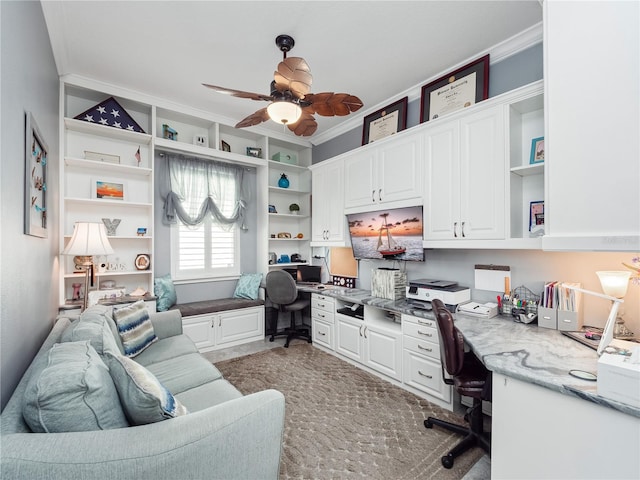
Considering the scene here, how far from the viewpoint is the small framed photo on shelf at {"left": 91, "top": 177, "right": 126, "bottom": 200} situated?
3.39 meters

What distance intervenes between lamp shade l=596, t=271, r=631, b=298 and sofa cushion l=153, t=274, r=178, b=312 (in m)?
4.13

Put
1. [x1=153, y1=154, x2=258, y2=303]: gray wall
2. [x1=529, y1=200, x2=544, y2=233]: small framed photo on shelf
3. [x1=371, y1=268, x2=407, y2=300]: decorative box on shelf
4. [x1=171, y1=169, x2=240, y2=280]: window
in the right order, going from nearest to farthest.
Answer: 1. [x1=529, y1=200, x2=544, y2=233]: small framed photo on shelf
2. [x1=371, y1=268, x2=407, y2=300]: decorative box on shelf
3. [x1=153, y1=154, x2=258, y2=303]: gray wall
4. [x1=171, y1=169, x2=240, y2=280]: window

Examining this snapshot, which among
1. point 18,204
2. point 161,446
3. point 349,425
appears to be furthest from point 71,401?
point 349,425

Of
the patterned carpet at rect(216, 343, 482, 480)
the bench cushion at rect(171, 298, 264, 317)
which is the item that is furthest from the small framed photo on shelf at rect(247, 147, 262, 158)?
the patterned carpet at rect(216, 343, 482, 480)

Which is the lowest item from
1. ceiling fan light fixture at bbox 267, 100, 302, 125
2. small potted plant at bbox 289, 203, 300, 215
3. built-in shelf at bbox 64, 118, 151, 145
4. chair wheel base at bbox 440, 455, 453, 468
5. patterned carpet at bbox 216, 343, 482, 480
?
patterned carpet at bbox 216, 343, 482, 480

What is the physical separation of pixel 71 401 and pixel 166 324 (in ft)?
6.46

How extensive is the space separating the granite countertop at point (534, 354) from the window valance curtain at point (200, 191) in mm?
3377

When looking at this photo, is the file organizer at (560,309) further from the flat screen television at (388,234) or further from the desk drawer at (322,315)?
the desk drawer at (322,315)

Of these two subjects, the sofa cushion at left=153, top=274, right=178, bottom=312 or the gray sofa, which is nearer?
the gray sofa

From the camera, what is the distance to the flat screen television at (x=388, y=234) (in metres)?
3.00

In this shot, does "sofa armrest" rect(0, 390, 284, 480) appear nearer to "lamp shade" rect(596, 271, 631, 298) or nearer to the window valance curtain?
"lamp shade" rect(596, 271, 631, 298)

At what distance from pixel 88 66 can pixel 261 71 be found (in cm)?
171

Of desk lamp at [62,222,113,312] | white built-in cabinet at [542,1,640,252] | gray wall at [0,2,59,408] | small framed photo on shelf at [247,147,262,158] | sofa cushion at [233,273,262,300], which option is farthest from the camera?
small framed photo on shelf at [247,147,262,158]

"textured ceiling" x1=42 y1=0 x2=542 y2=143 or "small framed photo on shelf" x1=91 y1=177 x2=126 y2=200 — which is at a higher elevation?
"textured ceiling" x1=42 y1=0 x2=542 y2=143
